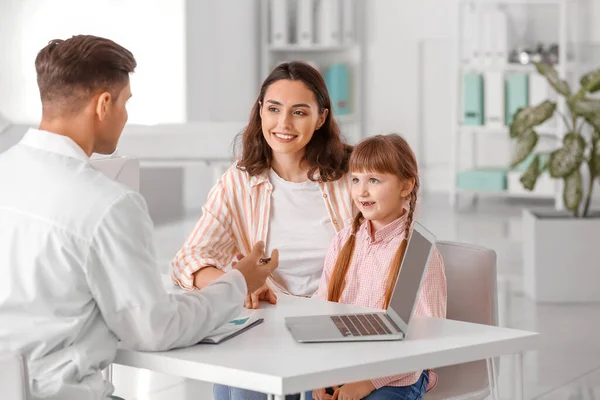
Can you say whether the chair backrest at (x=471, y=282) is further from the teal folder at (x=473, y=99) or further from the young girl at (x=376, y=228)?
the teal folder at (x=473, y=99)

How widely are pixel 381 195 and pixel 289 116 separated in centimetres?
37

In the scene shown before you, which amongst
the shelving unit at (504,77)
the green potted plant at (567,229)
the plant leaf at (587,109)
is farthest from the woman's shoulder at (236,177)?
the shelving unit at (504,77)

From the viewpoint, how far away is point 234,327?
6.00 ft

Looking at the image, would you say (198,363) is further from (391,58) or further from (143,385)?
(391,58)

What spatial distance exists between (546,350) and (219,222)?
1.89 meters

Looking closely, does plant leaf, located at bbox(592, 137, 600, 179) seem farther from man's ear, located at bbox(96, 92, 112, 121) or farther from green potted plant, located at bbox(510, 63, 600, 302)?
man's ear, located at bbox(96, 92, 112, 121)

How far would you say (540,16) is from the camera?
773 cm

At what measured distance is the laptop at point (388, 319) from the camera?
1742mm

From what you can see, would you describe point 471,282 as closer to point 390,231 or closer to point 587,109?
point 390,231

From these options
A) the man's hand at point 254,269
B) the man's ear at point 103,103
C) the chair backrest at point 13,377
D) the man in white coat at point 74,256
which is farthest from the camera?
the man's hand at point 254,269

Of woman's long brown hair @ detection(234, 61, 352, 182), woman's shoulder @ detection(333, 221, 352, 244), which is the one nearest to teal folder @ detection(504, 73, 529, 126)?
woman's long brown hair @ detection(234, 61, 352, 182)

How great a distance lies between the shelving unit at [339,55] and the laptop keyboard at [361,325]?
618cm

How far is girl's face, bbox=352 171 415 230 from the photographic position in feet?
7.30

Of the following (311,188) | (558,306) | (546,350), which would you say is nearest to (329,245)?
(311,188)
